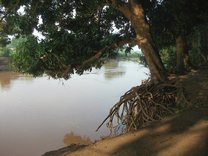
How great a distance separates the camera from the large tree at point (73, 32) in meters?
8.82

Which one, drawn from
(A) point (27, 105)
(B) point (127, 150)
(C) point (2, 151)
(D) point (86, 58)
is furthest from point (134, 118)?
(A) point (27, 105)

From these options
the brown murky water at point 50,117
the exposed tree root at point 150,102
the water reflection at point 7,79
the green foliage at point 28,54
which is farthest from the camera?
the water reflection at point 7,79

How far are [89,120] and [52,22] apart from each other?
6654 millimetres

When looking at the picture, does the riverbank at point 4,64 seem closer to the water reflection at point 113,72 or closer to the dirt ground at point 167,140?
the water reflection at point 113,72

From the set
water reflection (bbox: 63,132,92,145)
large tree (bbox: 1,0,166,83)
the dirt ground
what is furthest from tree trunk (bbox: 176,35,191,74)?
the dirt ground

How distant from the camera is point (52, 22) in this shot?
32.6ft

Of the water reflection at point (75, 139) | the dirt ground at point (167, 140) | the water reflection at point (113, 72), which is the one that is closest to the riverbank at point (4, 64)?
the water reflection at point (113, 72)

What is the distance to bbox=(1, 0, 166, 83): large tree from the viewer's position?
882 centimetres

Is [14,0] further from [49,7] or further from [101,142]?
[101,142]

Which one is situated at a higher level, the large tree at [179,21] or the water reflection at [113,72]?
the large tree at [179,21]

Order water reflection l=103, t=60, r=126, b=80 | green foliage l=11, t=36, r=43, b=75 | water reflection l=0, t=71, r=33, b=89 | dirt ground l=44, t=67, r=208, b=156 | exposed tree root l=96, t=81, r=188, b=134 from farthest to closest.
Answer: water reflection l=103, t=60, r=126, b=80 → water reflection l=0, t=71, r=33, b=89 → green foliage l=11, t=36, r=43, b=75 → exposed tree root l=96, t=81, r=188, b=134 → dirt ground l=44, t=67, r=208, b=156

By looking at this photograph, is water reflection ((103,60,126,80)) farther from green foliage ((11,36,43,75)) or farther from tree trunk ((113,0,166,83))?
tree trunk ((113,0,166,83))

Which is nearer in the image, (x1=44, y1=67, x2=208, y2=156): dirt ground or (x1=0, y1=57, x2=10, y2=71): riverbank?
(x1=44, y1=67, x2=208, y2=156): dirt ground

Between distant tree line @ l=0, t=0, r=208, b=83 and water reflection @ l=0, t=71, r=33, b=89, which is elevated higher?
distant tree line @ l=0, t=0, r=208, b=83
